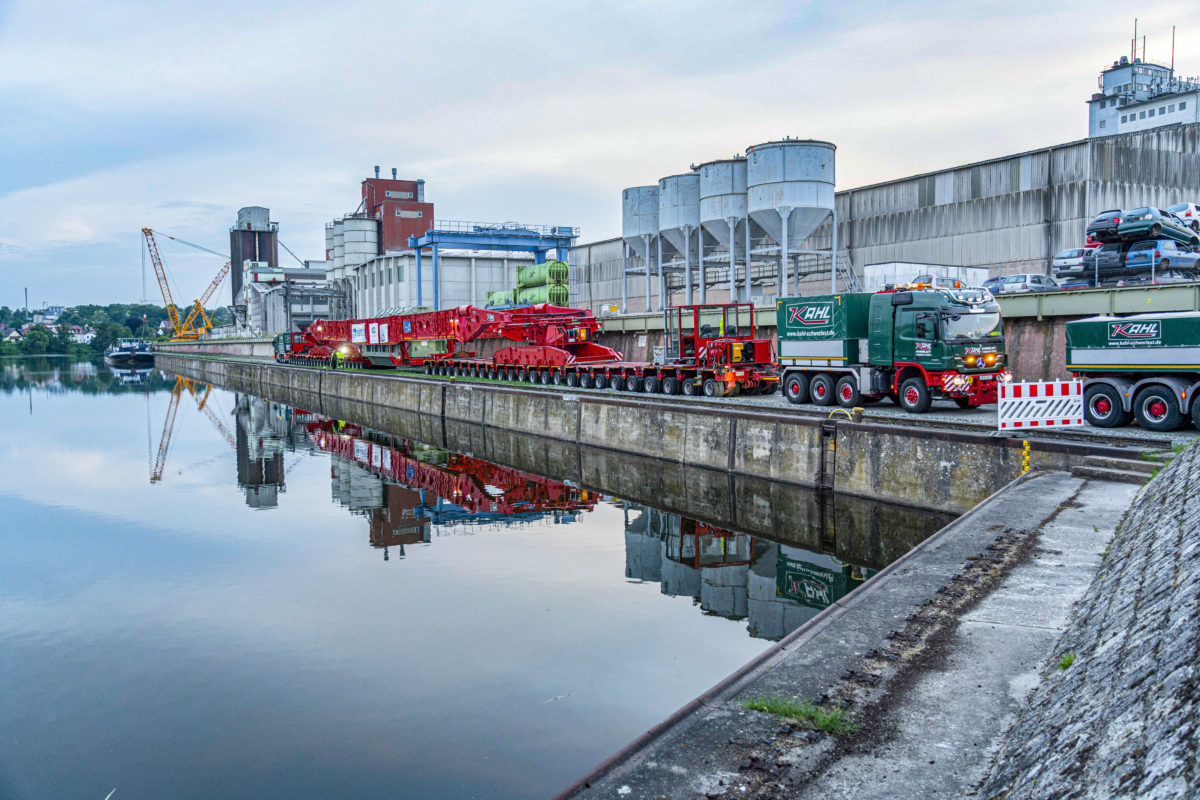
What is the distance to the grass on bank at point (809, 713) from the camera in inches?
211

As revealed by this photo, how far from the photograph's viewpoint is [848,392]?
21062 millimetres

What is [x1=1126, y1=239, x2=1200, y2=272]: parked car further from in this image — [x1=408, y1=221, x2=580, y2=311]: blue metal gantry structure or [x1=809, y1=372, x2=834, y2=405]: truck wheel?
[x1=408, y1=221, x2=580, y2=311]: blue metal gantry structure

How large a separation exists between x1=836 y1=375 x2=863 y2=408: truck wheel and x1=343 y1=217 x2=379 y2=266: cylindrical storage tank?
70717 mm

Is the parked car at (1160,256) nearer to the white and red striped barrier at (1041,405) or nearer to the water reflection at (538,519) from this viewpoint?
the white and red striped barrier at (1041,405)

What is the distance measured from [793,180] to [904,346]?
736 inches

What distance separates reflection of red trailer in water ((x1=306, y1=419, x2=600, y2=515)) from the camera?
20719 millimetres

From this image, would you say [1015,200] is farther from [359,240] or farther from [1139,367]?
[359,240]

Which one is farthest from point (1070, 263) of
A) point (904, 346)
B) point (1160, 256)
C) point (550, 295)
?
point (550, 295)

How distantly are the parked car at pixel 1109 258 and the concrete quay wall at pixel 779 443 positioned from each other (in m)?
12.6

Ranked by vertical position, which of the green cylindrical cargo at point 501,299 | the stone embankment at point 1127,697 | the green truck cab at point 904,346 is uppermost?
the green cylindrical cargo at point 501,299

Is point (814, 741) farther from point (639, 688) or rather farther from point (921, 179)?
point (921, 179)

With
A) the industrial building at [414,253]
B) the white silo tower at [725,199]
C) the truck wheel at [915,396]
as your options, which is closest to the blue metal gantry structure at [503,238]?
the industrial building at [414,253]

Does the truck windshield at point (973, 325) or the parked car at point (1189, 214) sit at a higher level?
the parked car at point (1189, 214)

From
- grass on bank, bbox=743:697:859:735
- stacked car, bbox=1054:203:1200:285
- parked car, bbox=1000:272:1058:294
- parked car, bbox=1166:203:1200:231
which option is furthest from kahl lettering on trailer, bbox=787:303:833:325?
grass on bank, bbox=743:697:859:735
